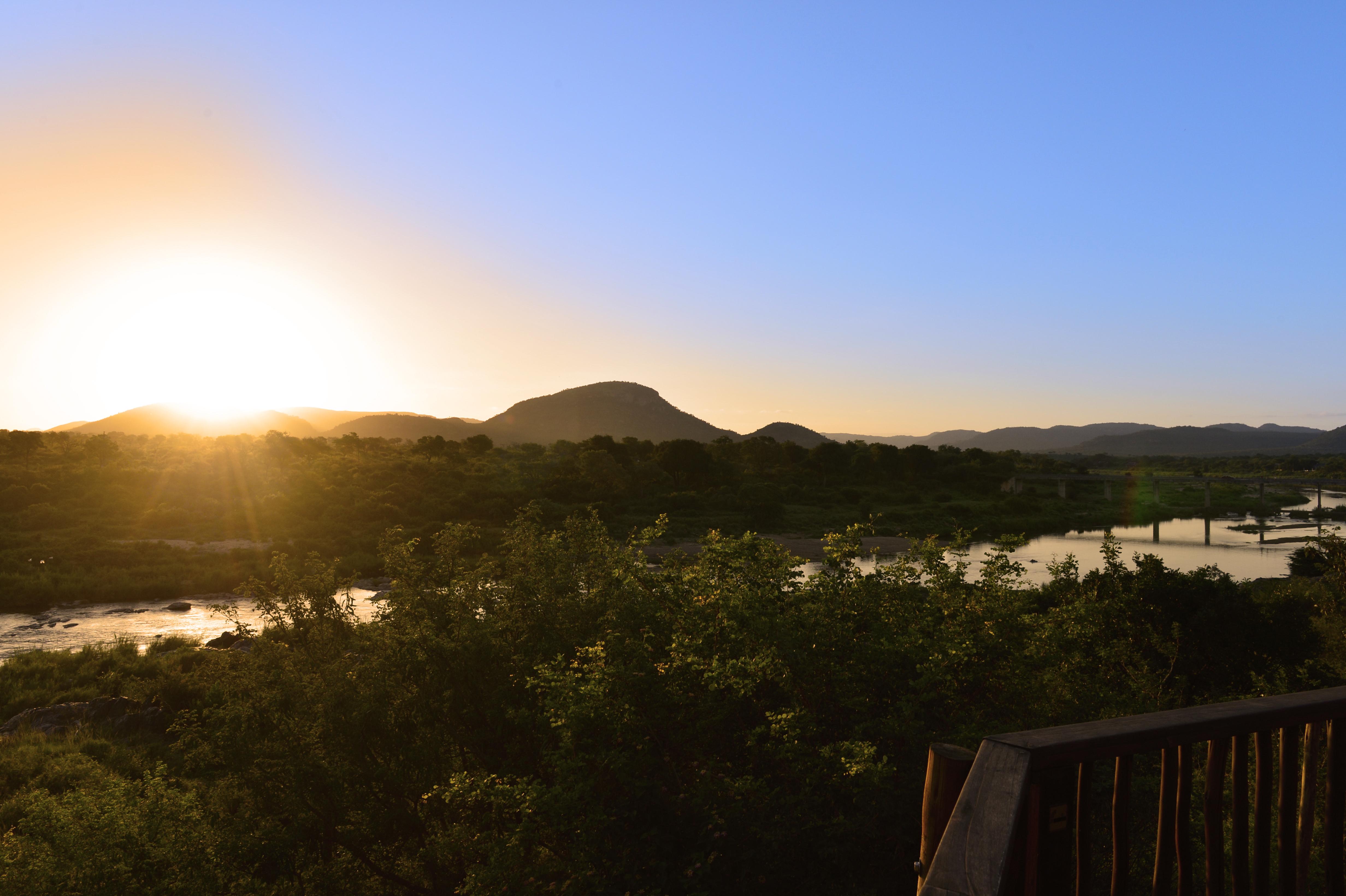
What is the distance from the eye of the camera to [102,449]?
79.1 m

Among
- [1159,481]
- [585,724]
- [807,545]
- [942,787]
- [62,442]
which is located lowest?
[807,545]

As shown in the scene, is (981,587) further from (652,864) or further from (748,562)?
(652,864)

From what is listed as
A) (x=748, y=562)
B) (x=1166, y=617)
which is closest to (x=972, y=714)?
(x=748, y=562)

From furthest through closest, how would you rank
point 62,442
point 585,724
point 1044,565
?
point 62,442
point 1044,565
point 585,724

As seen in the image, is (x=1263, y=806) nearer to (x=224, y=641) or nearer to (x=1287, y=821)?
(x=1287, y=821)

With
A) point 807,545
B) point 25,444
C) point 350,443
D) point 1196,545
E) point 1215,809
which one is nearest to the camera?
point 1215,809

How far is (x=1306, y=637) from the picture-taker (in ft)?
59.1

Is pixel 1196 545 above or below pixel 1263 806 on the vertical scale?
below

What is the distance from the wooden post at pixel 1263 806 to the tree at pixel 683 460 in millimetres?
73208

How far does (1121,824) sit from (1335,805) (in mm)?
1244

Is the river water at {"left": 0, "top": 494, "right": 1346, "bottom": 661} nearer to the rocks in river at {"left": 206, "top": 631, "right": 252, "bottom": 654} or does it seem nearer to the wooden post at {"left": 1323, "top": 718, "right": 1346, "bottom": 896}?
the rocks in river at {"left": 206, "top": 631, "right": 252, "bottom": 654}

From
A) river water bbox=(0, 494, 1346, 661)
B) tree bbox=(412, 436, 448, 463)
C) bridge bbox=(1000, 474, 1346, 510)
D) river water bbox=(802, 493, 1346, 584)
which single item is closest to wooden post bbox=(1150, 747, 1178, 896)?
river water bbox=(0, 494, 1346, 661)

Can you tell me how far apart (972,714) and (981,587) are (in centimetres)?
197

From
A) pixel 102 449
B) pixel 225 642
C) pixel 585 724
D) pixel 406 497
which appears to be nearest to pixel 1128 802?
pixel 585 724
